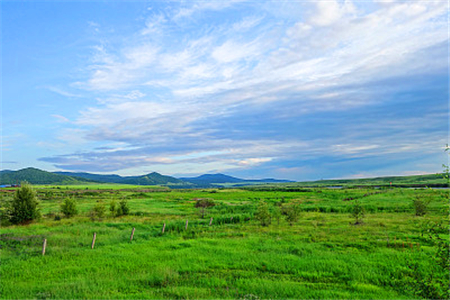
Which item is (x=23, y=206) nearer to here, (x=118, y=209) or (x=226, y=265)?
(x=118, y=209)

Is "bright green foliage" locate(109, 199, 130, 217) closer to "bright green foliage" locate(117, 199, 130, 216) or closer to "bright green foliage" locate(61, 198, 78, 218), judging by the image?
"bright green foliage" locate(117, 199, 130, 216)

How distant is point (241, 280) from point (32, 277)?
12913 millimetres

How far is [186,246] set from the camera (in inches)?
975

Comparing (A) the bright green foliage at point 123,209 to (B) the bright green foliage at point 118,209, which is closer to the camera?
(B) the bright green foliage at point 118,209

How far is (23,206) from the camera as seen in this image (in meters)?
37.2

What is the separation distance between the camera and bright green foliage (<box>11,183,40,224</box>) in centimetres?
3694

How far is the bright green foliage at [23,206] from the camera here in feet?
121

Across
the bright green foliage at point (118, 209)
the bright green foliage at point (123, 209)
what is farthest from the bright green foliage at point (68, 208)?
the bright green foliage at point (123, 209)

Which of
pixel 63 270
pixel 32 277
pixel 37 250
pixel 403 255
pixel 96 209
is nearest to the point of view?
pixel 32 277


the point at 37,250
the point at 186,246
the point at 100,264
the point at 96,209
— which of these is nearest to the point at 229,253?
the point at 186,246

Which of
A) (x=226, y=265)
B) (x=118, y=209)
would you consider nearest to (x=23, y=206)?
(x=118, y=209)

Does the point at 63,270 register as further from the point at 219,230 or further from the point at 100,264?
the point at 219,230

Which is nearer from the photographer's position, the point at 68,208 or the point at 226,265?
the point at 226,265

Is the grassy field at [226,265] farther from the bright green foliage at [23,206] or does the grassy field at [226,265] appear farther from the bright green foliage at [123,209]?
the bright green foliage at [123,209]
